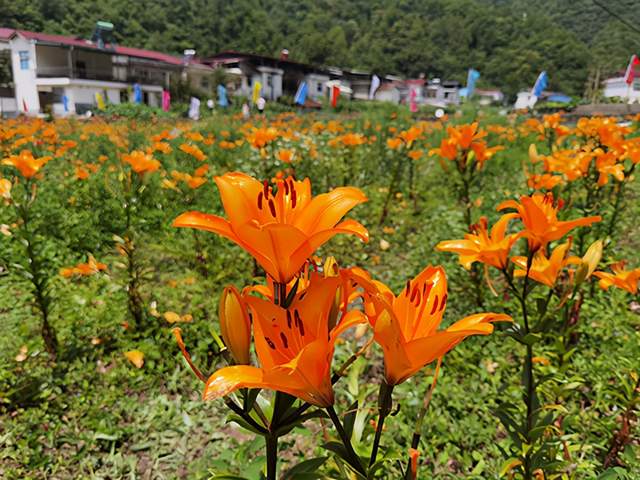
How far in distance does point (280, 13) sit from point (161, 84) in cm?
3642

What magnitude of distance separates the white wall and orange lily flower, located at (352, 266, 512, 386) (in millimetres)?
30957

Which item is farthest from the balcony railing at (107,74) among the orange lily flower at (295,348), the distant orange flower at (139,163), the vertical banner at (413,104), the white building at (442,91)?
the orange lily flower at (295,348)

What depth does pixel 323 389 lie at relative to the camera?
0.50 m

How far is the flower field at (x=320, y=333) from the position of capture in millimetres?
551

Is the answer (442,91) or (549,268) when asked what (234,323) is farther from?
(442,91)

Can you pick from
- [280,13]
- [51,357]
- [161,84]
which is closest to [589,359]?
[51,357]

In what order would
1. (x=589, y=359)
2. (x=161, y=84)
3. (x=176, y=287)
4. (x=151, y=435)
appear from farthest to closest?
(x=161, y=84)
(x=176, y=287)
(x=589, y=359)
(x=151, y=435)

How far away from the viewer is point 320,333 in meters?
0.52

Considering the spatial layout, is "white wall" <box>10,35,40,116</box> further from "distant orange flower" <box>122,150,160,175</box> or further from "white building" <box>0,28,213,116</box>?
"distant orange flower" <box>122,150,160,175</box>

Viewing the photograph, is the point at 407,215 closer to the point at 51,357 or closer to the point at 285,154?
the point at 285,154

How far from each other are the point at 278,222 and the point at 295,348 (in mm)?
173

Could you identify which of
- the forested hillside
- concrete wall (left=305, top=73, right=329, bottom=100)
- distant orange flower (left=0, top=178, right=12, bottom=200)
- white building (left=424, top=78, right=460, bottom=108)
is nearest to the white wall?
the forested hillside

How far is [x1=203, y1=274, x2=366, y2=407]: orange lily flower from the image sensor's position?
0.46 metres

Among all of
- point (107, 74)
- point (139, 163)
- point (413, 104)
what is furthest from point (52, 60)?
point (139, 163)
